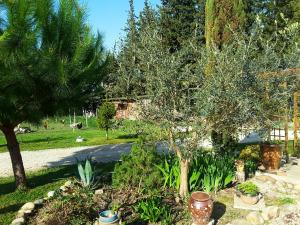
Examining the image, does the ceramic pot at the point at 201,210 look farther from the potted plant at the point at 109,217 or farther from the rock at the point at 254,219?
the potted plant at the point at 109,217


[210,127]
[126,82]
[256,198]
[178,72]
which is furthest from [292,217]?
[126,82]

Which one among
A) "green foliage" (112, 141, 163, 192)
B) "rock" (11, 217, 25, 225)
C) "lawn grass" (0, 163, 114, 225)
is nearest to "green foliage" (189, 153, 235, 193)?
"green foliage" (112, 141, 163, 192)

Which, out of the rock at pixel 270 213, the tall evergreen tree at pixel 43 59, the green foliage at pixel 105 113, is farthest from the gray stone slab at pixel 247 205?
the green foliage at pixel 105 113

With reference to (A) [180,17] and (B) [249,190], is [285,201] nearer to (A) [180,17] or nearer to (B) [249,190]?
(B) [249,190]

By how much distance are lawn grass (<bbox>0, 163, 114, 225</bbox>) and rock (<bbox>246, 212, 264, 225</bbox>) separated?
4.31 metres

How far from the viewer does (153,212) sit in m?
5.68

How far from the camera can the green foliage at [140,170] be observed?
699cm

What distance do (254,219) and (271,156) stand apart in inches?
131

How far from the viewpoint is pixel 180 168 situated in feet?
23.0

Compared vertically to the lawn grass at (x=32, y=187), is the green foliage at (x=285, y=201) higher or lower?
higher

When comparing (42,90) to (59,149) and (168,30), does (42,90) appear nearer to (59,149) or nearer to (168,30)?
(59,149)

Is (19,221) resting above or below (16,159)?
below

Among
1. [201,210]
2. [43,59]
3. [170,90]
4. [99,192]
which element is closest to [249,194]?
[201,210]

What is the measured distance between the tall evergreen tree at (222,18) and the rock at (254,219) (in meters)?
6.42
